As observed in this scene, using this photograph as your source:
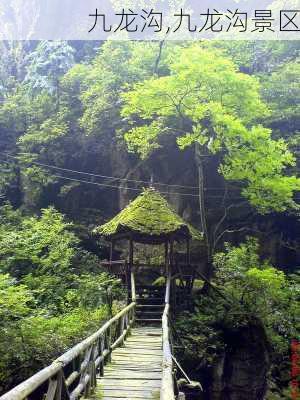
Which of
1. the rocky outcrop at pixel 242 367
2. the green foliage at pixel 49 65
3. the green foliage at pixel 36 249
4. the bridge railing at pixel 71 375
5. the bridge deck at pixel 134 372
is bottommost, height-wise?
the rocky outcrop at pixel 242 367

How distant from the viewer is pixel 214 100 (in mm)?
17781

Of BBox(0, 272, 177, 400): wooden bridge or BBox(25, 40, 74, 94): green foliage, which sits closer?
BBox(0, 272, 177, 400): wooden bridge

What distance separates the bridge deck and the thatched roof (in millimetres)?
4352

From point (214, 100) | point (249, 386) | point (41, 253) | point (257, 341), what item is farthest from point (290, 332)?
point (41, 253)

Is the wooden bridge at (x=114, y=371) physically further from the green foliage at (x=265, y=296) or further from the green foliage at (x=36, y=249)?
the green foliage at (x=36, y=249)

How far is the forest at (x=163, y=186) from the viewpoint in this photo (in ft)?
50.6

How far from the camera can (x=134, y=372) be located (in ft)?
25.9

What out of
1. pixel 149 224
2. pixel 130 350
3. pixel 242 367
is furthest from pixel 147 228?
pixel 130 350

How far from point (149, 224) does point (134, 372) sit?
802 centimetres

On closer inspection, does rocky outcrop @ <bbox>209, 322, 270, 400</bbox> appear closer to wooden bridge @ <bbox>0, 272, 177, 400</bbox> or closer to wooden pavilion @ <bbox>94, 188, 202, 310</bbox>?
wooden pavilion @ <bbox>94, 188, 202, 310</bbox>

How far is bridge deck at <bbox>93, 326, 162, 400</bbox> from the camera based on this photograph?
21.1ft

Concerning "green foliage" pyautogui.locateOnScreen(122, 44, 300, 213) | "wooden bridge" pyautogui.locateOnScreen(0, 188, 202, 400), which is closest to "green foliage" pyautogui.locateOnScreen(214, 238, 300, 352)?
"wooden bridge" pyautogui.locateOnScreen(0, 188, 202, 400)

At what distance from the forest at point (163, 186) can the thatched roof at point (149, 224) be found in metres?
1.86

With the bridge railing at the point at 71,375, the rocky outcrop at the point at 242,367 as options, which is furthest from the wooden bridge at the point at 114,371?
the rocky outcrop at the point at 242,367
